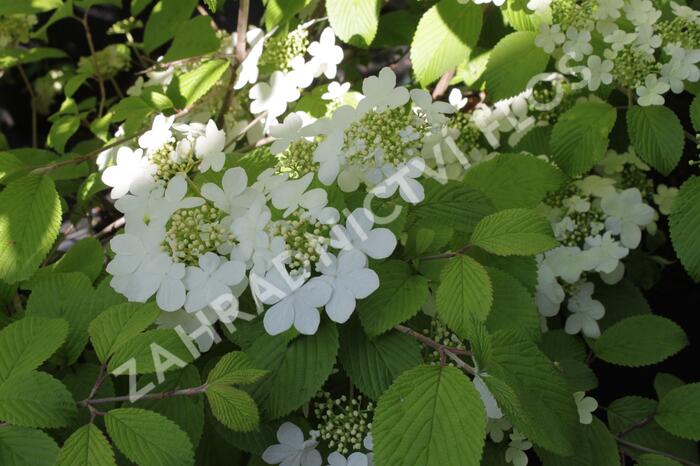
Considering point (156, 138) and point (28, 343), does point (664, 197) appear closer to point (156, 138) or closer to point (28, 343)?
point (156, 138)

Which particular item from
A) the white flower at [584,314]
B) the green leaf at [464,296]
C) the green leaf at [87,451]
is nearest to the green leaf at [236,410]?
the green leaf at [87,451]

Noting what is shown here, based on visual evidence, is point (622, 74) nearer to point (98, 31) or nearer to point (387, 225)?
point (387, 225)

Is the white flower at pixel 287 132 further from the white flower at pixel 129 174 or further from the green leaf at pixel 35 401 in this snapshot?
the green leaf at pixel 35 401

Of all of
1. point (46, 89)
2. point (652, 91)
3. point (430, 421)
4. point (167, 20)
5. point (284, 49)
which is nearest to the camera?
point (430, 421)

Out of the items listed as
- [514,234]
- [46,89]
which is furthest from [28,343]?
[46,89]

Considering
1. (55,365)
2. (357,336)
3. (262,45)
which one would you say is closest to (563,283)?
(357,336)

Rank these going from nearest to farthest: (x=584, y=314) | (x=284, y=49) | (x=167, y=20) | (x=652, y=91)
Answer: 1. (x=652, y=91)
2. (x=584, y=314)
3. (x=284, y=49)
4. (x=167, y=20)

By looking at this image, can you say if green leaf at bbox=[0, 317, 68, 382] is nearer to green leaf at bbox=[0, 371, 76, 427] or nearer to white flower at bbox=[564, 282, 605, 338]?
green leaf at bbox=[0, 371, 76, 427]
